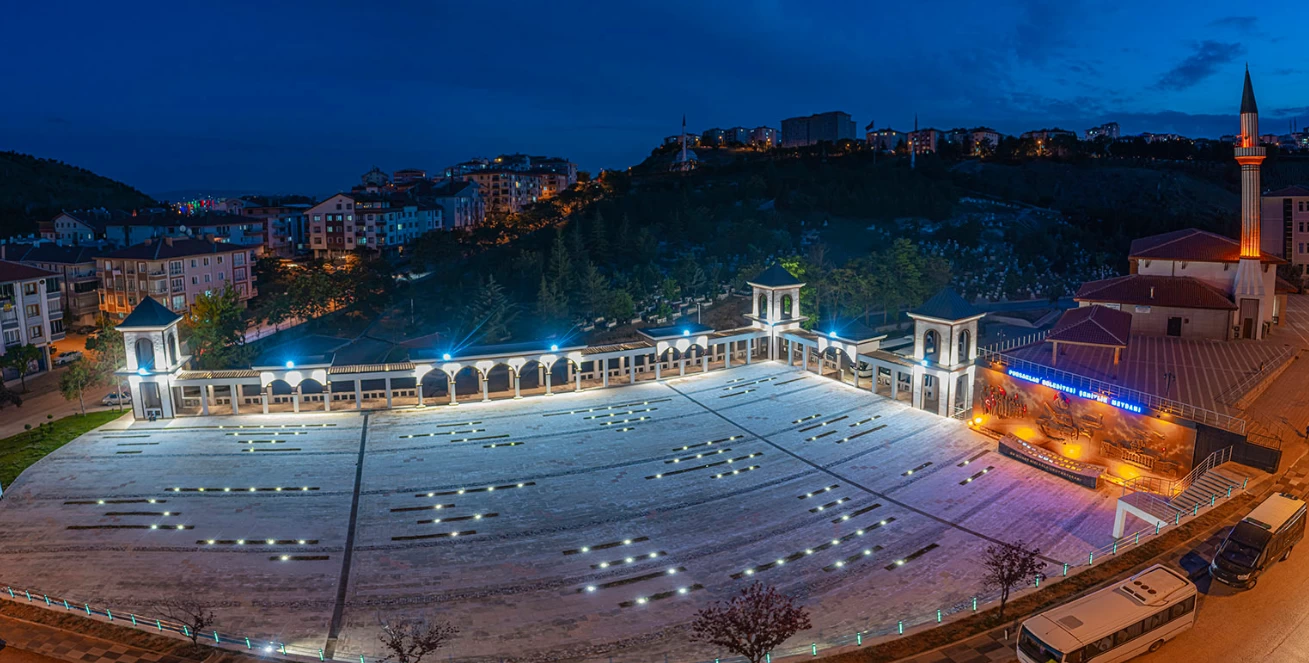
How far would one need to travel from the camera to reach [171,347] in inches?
1081

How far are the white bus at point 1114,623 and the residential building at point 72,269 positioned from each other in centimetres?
5454

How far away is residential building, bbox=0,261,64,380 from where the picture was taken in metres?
36.8

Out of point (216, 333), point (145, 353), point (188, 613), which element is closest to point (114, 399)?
point (216, 333)

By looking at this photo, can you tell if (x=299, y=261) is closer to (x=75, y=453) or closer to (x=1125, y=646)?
(x=75, y=453)

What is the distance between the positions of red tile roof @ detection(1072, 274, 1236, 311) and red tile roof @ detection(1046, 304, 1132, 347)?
393 centimetres

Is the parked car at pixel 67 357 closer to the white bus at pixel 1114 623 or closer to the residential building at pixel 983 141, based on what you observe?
the white bus at pixel 1114 623

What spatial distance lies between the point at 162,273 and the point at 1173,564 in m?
51.9

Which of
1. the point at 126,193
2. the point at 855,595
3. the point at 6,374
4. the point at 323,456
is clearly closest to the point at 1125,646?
the point at 855,595

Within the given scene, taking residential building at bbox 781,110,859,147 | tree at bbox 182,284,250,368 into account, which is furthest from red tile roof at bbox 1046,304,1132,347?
residential building at bbox 781,110,859,147

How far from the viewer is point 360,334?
4956cm

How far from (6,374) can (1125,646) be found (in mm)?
46414

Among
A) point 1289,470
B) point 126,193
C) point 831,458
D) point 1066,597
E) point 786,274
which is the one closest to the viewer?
point 1066,597

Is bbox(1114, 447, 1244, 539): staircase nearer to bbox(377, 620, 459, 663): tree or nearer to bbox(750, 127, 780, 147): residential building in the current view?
bbox(377, 620, 459, 663): tree

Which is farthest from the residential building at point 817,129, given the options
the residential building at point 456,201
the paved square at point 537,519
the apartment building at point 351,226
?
the paved square at point 537,519
